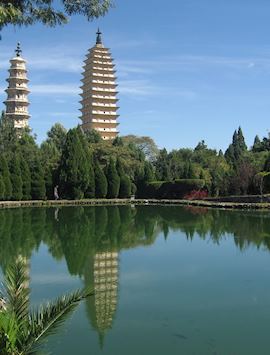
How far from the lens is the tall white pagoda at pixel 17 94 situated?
204 ft

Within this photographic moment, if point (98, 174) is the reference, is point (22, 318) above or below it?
below

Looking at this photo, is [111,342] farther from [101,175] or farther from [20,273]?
[101,175]

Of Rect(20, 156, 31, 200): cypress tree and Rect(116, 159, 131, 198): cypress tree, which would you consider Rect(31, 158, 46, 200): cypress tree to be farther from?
Rect(116, 159, 131, 198): cypress tree

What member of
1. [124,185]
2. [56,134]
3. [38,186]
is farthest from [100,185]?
[56,134]

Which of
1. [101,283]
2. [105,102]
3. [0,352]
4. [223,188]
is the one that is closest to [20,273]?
[0,352]

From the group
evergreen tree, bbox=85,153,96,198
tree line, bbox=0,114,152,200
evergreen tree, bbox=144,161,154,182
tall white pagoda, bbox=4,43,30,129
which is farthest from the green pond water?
tall white pagoda, bbox=4,43,30,129

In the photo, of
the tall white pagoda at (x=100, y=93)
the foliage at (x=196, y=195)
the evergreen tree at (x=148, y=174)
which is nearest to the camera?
the foliage at (x=196, y=195)

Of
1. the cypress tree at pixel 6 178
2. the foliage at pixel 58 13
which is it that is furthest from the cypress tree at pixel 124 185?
the foliage at pixel 58 13

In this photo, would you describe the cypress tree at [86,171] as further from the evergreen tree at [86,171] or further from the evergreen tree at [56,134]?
the evergreen tree at [56,134]

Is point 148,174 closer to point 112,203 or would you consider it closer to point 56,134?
point 112,203

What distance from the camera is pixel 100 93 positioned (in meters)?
65.0

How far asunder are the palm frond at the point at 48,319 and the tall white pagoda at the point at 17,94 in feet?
198

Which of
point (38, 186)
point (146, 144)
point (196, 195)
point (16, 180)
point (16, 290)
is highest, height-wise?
point (146, 144)

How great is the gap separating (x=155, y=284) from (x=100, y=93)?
2271 inches
